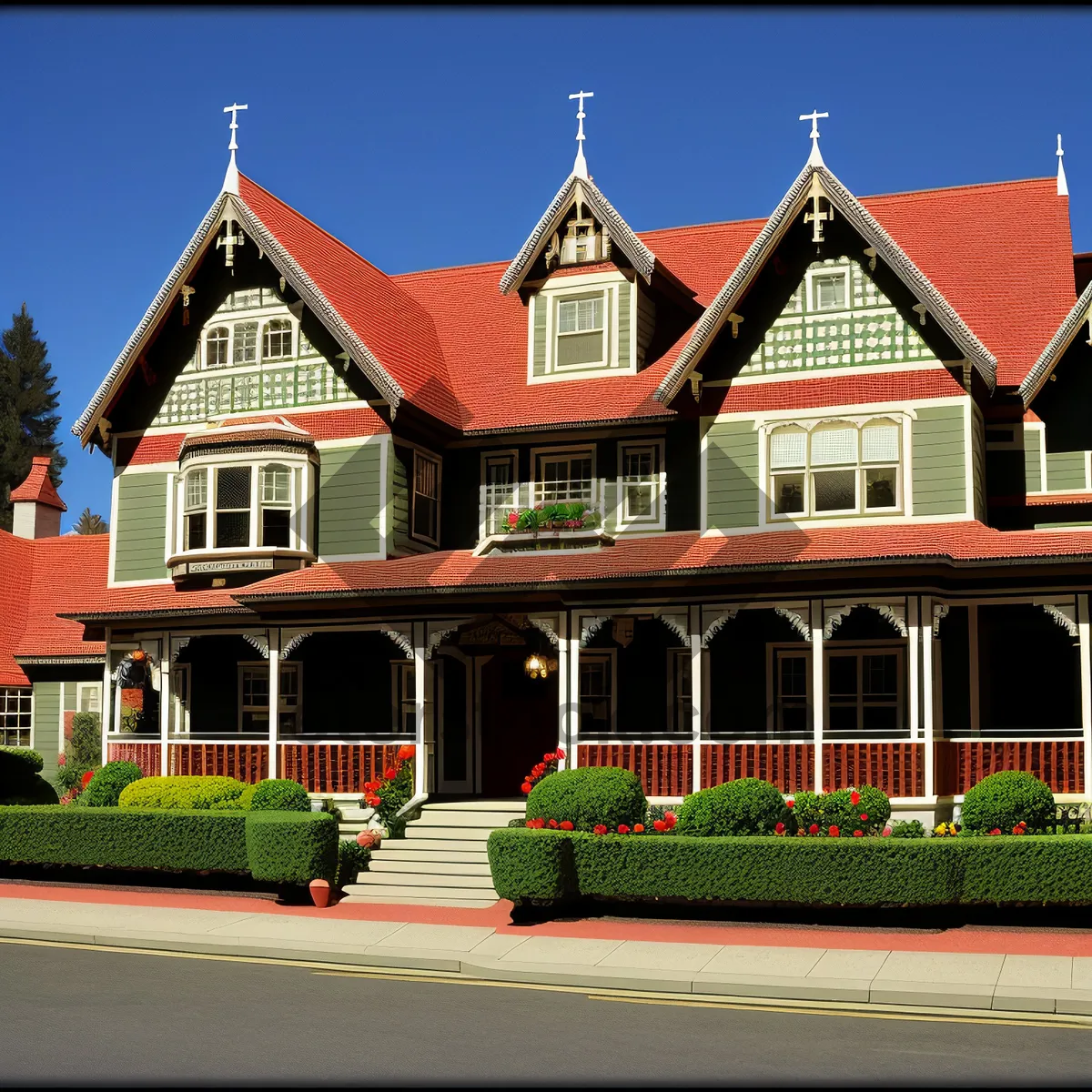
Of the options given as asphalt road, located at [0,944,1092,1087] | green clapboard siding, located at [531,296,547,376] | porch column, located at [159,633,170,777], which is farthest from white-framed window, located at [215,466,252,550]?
asphalt road, located at [0,944,1092,1087]

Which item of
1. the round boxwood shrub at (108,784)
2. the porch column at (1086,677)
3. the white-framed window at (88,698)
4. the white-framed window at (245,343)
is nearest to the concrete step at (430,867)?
the round boxwood shrub at (108,784)

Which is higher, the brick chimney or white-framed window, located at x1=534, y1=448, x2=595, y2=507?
the brick chimney

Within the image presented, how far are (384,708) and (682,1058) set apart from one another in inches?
644

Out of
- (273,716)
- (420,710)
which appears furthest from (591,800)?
(273,716)

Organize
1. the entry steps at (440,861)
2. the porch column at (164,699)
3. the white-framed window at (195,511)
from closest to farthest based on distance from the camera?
the entry steps at (440,861) → the porch column at (164,699) → the white-framed window at (195,511)

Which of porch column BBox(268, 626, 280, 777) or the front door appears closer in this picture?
porch column BBox(268, 626, 280, 777)

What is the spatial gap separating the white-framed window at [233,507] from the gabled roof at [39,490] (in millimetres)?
16670

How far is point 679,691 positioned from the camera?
24609 millimetres

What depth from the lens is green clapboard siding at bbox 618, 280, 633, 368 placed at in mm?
26422

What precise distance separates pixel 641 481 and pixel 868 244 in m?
5.94

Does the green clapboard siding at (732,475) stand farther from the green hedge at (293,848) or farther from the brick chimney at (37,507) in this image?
the brick chimney at (37,507)

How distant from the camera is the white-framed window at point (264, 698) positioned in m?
27.1

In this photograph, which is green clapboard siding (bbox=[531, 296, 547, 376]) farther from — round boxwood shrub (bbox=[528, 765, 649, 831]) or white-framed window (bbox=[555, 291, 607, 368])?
round boxwood shrub (bbox=[528, 765, 649, 831])

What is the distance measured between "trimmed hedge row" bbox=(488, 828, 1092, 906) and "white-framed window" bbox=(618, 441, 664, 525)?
8547mm
